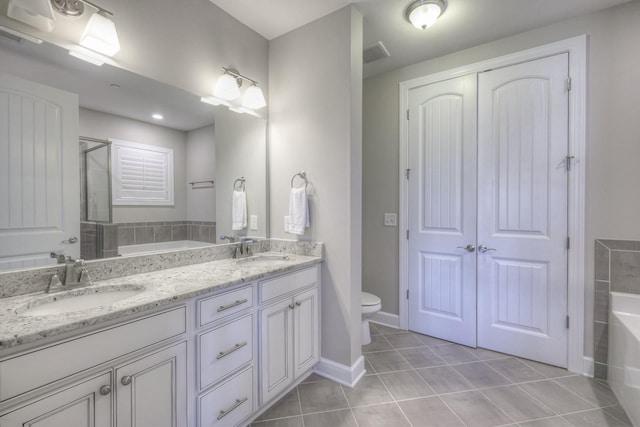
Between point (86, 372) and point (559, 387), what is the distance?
264 cm

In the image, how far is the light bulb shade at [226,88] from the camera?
1868 mm

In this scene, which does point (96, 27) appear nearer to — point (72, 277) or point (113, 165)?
point (113, 165)

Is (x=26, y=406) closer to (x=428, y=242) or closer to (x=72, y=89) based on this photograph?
(x=72, y=89)

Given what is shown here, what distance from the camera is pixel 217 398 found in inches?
50.7

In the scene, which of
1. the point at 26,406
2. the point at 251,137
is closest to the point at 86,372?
the point at 26,406

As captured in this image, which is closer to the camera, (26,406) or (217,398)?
(26,406)

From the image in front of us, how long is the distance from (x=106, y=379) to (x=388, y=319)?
2412mm

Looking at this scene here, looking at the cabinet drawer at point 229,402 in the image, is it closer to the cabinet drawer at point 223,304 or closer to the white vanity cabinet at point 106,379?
the white vanity cabinet at point 106,379

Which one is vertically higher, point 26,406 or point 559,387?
point 26,406

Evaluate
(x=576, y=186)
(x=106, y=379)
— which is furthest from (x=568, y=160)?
(x=106, y=379)

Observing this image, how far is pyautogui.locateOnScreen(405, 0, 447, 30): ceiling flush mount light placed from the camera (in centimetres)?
175

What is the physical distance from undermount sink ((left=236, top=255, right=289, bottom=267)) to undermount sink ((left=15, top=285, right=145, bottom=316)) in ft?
2.39

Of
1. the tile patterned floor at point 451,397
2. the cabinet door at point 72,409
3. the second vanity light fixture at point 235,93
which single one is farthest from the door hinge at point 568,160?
the cabinet door at point 72,409

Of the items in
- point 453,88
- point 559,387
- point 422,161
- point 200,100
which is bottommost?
point 559,387
